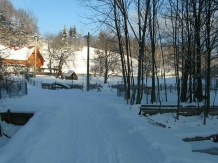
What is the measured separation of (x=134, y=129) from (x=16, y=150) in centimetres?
396

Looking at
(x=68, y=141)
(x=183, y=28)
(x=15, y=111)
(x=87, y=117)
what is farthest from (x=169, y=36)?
(x=68, y=141)

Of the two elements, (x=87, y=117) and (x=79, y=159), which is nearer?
(x=79, y=159)

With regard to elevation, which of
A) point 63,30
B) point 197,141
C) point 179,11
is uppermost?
point 63,30

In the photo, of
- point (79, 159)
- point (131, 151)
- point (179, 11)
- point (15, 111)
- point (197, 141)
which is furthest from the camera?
point (179, 11)

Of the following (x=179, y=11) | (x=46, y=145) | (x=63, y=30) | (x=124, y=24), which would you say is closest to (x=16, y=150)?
(x=46, y=145)

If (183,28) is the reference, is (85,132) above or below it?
below

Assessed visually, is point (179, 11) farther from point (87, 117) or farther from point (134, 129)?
point (134, 129)

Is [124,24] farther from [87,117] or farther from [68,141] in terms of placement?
[68,141]

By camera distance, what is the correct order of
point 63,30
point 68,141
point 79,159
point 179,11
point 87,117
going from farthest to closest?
point 63,30 → point 179,11 → point 87,117 → point 68,141 → point 79,159

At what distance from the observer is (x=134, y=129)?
9.30 meters

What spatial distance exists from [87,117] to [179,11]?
33.6ft

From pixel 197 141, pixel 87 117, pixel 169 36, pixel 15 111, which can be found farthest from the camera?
pixel 169 36

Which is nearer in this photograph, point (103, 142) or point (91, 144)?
point (91, 144)

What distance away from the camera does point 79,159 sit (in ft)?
22.5
